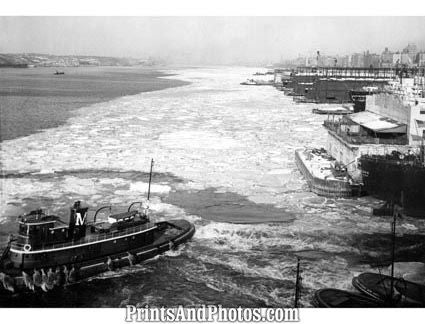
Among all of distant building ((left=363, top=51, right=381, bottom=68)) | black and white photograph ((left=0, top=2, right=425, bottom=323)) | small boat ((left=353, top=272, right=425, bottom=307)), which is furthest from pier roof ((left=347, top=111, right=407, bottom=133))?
distant building ((left=363, top=51, right=381, bottom=68))

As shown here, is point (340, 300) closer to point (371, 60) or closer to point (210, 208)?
point (210, 208)

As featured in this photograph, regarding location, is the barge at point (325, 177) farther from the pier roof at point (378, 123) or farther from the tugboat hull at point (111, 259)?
the tugboat hull at point (111, 259)

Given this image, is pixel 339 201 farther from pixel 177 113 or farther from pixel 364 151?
pixel 177 113

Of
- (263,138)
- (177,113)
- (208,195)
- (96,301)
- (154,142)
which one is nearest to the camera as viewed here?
Result: (96,301)

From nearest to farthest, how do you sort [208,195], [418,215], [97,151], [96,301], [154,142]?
[96,301], [418,215], [208,195], [97,151], [154,142]

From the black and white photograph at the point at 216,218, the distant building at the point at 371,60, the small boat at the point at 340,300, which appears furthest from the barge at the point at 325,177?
the distant building at the point at 371,60

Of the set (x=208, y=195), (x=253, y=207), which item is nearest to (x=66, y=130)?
(x=208, y=195)
